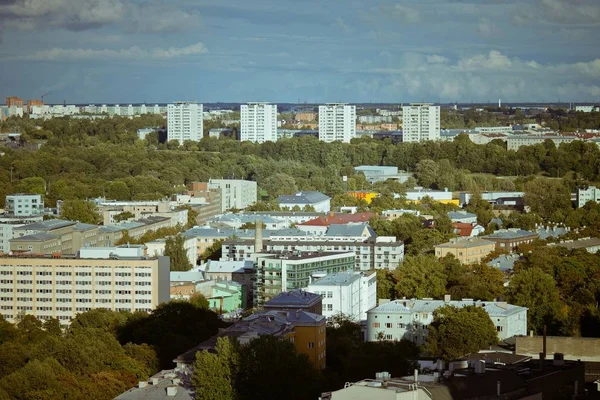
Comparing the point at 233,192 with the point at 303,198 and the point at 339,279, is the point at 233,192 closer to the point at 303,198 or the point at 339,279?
the point at 303,198

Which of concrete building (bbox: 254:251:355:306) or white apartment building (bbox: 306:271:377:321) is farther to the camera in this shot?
concrete building (bbox: 254:251:355:306)

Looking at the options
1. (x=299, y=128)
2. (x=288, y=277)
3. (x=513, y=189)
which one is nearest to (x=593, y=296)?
(x=288, y=277)

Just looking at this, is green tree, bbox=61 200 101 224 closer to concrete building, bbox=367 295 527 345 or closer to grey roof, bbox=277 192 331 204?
grey roof, bbox=277 192 331 204

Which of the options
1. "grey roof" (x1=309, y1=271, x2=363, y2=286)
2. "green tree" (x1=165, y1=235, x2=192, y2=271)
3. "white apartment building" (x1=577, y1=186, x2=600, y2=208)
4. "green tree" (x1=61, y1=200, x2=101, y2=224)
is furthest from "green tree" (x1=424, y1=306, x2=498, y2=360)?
"white apartment building" (x1=577, y1=186, x2=600, y2=208)

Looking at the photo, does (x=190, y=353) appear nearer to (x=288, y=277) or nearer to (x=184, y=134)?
(x=288, y=277)

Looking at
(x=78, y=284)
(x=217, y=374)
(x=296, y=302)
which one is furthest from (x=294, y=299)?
(x=217, y=374)

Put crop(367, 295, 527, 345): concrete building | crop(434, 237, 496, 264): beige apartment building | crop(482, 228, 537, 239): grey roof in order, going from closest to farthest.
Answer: crop(367, 295, 527, 345): concrete building
crop(434, 237, 496, 264): beige apartment building
crop(482, 228, 537, 239): grey roof
